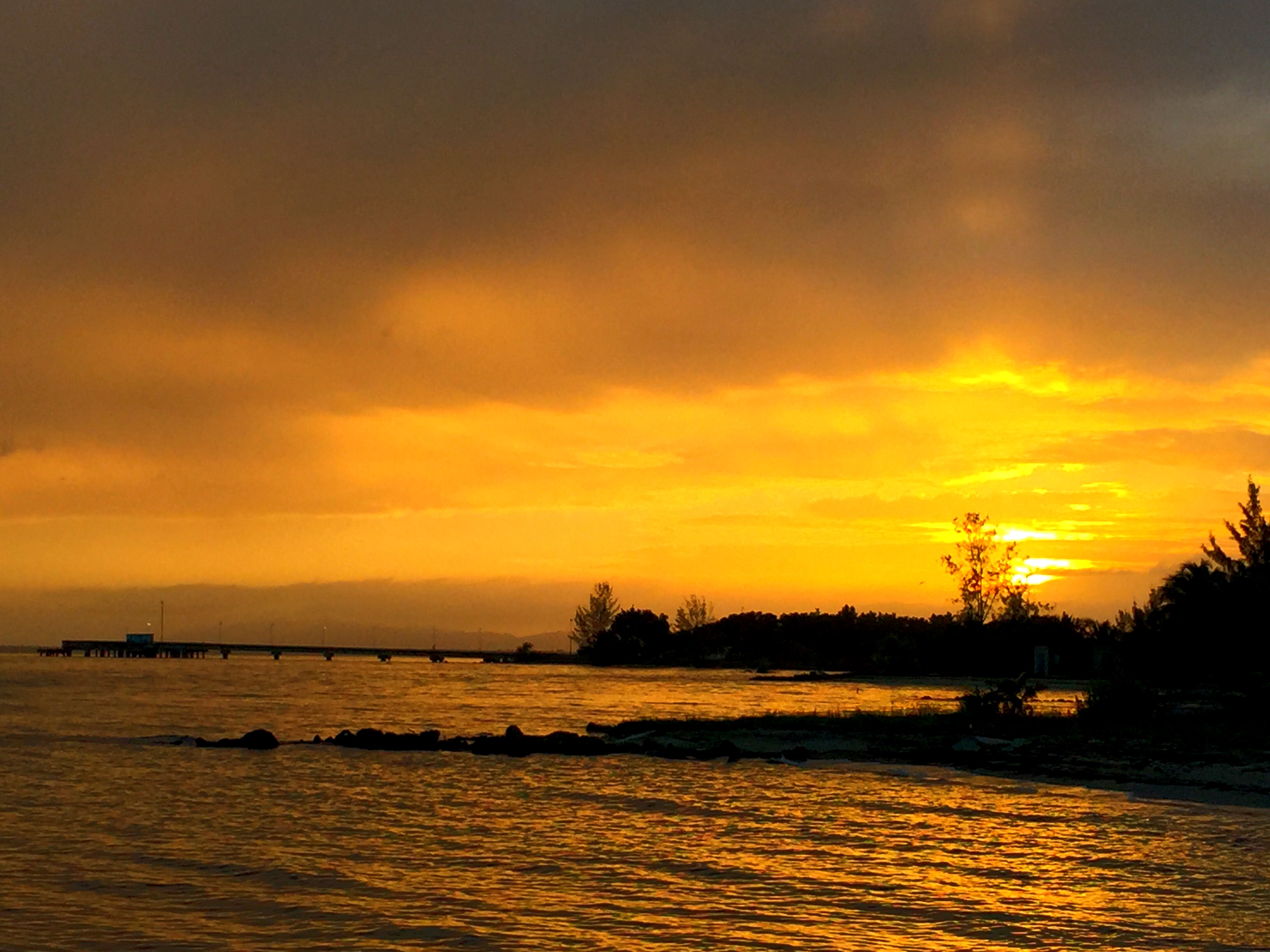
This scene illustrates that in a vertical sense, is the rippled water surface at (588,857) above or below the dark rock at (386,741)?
above

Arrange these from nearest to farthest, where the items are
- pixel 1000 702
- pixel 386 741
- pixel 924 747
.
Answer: pixel 924 747 < pixel 386 741 < pixel 1000 702

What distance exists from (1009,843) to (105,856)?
58.6 feet

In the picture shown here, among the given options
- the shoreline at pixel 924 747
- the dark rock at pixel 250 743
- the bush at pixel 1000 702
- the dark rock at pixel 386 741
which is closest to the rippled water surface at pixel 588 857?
the dark rock at pixel 250 743

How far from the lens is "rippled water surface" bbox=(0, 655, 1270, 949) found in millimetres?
18094

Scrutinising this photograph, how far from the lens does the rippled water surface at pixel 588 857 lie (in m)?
18.1

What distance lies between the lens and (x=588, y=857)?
2444 cm

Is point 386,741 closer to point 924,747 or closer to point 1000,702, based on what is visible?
point 924,747

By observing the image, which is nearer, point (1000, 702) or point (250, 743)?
point (250, 743)

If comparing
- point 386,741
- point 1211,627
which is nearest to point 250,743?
point 386,741

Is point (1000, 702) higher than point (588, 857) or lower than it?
higher

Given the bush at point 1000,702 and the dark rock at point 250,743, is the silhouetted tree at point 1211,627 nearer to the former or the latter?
the bush at point 1000,702

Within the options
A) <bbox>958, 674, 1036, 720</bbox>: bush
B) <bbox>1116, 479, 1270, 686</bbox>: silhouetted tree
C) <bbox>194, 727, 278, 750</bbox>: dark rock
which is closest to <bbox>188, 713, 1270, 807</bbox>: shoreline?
<bbox>194, 727, 278, 750</bbox>: dark rock

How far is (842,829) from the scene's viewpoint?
2766 centimetres

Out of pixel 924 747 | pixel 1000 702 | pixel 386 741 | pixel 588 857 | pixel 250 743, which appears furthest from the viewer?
pixel 1000 702
